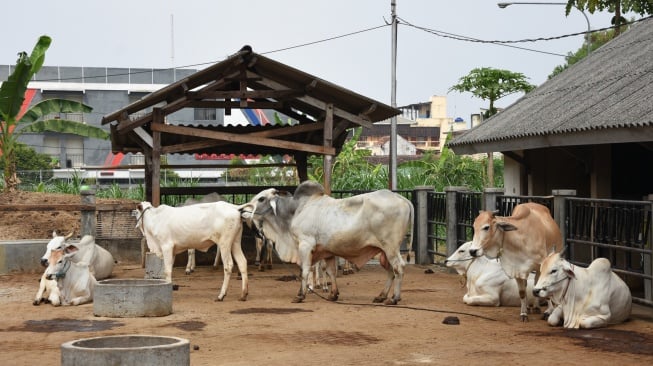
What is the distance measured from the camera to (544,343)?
35.4 ft

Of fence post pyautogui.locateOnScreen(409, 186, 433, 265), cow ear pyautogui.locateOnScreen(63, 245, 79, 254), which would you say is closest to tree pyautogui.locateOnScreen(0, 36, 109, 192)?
cow ear pyautogui.locateOnScreen(63, 245, 79, 254)

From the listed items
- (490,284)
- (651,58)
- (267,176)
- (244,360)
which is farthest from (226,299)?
(267,176)

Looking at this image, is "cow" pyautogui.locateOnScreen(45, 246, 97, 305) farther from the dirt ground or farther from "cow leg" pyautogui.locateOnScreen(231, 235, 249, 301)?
"cow leg" pyautogui.locateOnScreen(231, 235, 249, 301)

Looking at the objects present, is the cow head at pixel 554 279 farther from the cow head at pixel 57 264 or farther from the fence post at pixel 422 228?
the fence post at pixel 422 228

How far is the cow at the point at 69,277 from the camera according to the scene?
14336mm

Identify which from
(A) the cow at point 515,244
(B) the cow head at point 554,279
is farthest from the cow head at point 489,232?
(B) the cow head at point 554,279

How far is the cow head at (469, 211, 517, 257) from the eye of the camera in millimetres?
12469

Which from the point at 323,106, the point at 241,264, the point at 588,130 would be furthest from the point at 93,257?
the point at 588,130

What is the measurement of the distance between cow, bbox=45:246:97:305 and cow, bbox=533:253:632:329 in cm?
623

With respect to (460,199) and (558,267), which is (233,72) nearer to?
(460,199)

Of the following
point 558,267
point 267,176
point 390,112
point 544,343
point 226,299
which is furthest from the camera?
point 267,176

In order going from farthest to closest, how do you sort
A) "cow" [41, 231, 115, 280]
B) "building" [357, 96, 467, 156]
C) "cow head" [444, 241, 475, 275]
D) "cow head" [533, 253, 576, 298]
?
"building" [357, 96, 467, 156] → "cow" [41, 231, 115, 280] → "cow head" [444, 241, 475, 275] → "cow head" [533, 253, 576, 298]

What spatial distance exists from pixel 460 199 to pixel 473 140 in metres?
1.14

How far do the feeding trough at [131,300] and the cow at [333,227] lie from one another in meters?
2.17
